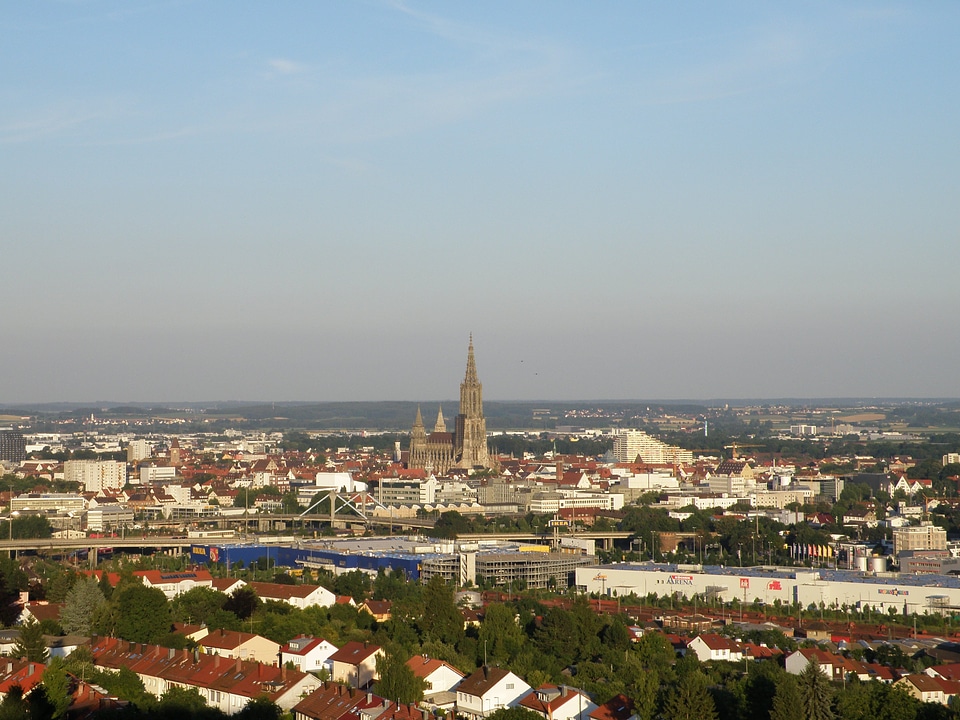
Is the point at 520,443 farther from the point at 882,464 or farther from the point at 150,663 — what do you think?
the point at 150,663

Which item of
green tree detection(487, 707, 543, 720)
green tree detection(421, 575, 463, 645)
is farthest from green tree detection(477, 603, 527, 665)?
green tree detection(487, 707, 543, 720)

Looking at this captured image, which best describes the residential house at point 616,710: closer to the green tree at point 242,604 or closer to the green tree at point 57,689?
the green tree at point 57,689

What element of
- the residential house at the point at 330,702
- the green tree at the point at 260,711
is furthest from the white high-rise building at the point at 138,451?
the green tree at the point at 260,711

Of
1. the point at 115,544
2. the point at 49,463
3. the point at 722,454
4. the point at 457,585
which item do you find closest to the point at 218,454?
the point at 49,463

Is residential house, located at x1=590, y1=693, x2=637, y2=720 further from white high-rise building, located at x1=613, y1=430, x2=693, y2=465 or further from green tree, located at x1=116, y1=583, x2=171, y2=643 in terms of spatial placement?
white high-rise building, located at x1=613, y1=430, x2=693, y2=465

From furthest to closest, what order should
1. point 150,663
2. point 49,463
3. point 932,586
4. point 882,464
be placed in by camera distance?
point 49,463
point 882,464
point 932,586
point 150,663
